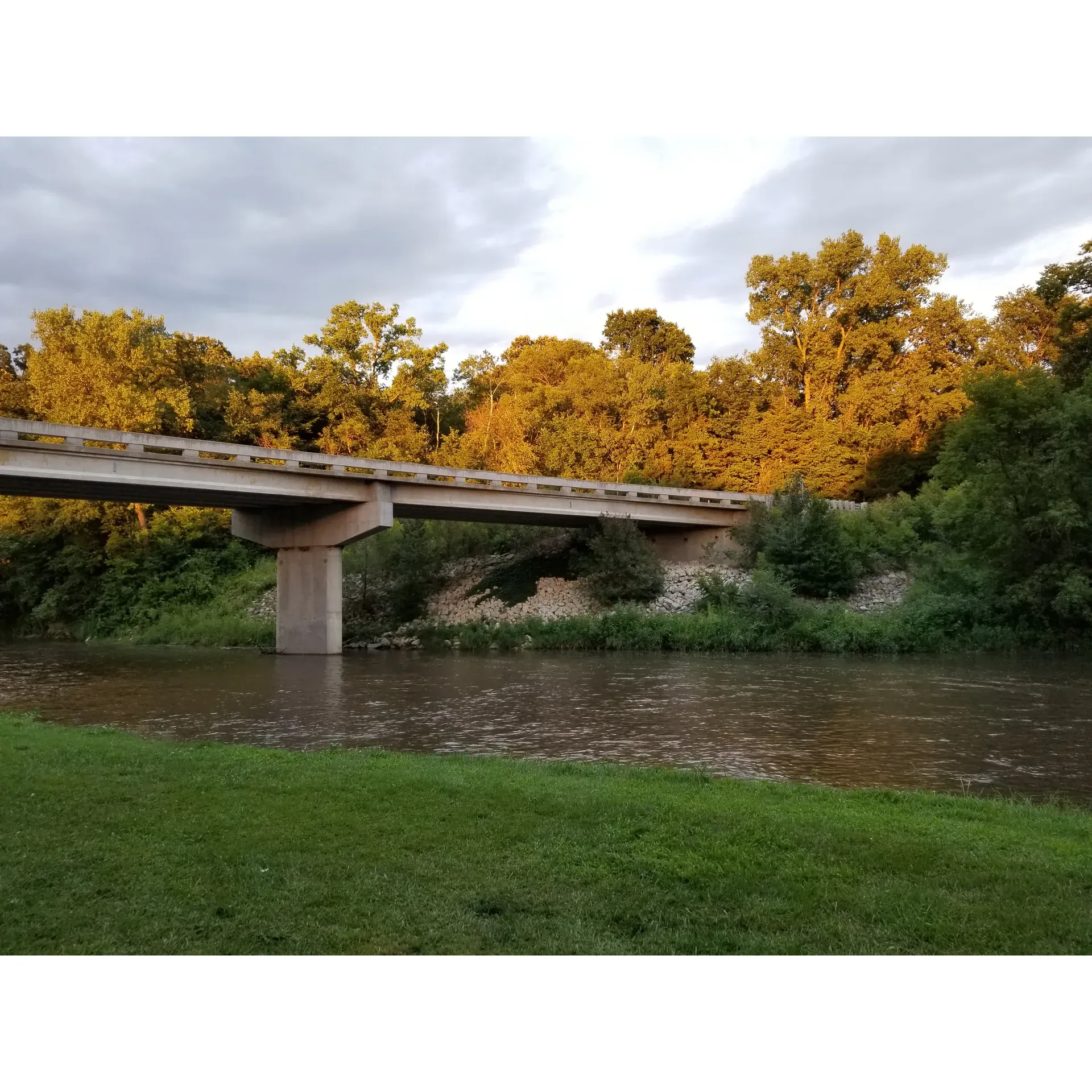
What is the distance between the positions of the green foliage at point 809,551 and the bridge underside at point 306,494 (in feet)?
24.9

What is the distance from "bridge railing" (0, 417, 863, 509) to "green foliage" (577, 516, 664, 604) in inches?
106

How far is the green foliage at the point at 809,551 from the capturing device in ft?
120

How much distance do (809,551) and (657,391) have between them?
980 inches

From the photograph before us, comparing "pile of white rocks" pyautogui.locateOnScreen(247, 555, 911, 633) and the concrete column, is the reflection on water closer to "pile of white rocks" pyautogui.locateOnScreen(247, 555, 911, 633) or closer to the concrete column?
the concrete column

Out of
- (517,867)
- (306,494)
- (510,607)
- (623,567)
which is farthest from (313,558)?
(517,867)

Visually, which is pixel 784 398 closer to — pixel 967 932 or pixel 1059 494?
pixel 1059 494

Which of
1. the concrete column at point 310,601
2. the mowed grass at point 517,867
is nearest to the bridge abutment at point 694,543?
the concrete column at point 310,601

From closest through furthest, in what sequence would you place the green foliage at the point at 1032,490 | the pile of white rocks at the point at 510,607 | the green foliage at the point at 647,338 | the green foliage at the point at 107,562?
the green foliage at the point at 1032,490 → the pile of white rocks at the point at 510,607 → the green foliage at the point at 107,562 → the green foliage at the point at 647,338

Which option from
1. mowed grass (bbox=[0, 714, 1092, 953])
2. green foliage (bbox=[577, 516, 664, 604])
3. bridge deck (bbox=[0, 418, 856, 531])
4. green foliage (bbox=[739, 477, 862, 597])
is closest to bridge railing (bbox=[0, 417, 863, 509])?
bridge deck (bbox=[0, 418, 856, 531])

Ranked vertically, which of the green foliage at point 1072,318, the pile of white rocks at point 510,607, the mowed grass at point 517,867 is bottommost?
the mowed grass at point 517,867

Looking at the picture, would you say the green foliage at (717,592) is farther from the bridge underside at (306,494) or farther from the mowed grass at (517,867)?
the mowed grass at (517,867)

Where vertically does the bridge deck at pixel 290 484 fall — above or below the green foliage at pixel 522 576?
above

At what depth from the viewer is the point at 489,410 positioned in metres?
62.6

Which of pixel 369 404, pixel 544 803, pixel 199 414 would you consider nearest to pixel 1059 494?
pixel 544 803
